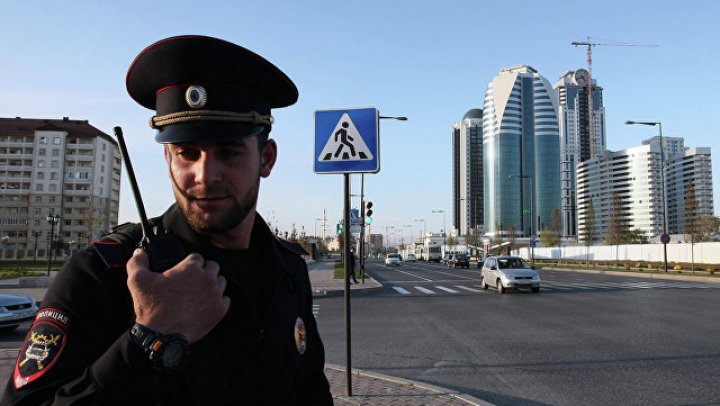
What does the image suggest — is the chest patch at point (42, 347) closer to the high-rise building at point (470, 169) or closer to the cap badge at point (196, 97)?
the cap badge at point (196, 97)

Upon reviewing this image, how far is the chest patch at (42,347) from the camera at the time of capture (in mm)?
1160

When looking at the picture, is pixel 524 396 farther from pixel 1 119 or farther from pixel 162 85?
pixel 1 119

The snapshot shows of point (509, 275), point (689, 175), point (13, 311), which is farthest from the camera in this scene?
point (689, 175)

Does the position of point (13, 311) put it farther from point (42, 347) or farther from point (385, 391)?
point (42, 347)

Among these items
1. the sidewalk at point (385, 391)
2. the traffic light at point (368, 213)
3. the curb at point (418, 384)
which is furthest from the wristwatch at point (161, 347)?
the traffic light at point (368, 213)

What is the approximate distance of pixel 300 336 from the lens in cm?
189

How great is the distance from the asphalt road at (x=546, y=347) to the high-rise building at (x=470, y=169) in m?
170

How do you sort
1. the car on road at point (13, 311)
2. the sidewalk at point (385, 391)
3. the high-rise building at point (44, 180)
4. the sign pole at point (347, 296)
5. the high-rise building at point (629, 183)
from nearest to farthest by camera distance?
the sidewalk at point (385, 391) < the sign pole at point (347, 296) < the car on road at point (13, 311) < the high-rise building at point (44, 180) < the high-rise building at point (629, 183)

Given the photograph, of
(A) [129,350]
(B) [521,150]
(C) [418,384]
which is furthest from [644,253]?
(B) [521,150]

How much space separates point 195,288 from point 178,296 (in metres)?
0.04

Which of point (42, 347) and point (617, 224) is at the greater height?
point (617, 224)

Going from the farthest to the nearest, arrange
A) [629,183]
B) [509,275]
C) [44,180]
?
[629,183] → [44,180] → [509,275]

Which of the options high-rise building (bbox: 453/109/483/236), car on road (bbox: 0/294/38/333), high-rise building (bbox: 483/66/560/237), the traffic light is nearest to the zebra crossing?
the traffic light

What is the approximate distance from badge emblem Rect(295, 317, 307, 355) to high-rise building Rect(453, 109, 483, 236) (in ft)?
597
